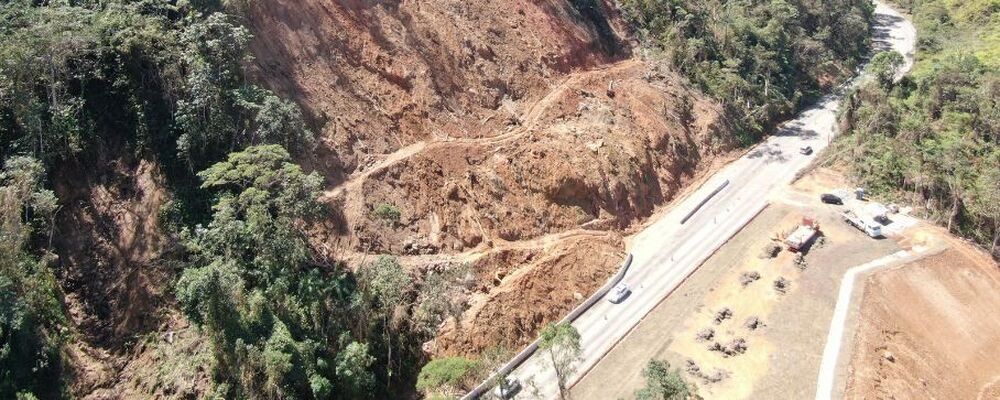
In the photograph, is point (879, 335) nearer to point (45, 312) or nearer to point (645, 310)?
point (645, 310)

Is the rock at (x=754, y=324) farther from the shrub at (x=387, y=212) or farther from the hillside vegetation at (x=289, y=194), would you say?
the shrub at (x=387, y=212)

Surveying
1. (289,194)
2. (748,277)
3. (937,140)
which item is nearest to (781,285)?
(748,277)

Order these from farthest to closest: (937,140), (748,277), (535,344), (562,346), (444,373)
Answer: (937,140)
(748,277)
(535,344)
(444,373)
(562,346)

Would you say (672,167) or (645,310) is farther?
(672,167)

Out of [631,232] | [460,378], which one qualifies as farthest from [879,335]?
[460,378]

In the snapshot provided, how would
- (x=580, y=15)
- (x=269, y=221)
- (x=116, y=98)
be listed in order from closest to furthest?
(x=269, y=221) → (x=116, y=98) → (x=580, y=15)

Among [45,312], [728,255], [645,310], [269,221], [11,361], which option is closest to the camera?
[11,361]

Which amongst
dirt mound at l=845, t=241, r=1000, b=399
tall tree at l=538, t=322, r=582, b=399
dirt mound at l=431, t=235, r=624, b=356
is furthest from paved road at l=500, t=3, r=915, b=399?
dirt mound at l=845, t=241, r=1000, b=399

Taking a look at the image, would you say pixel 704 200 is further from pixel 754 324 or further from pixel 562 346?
pixel 562 346
